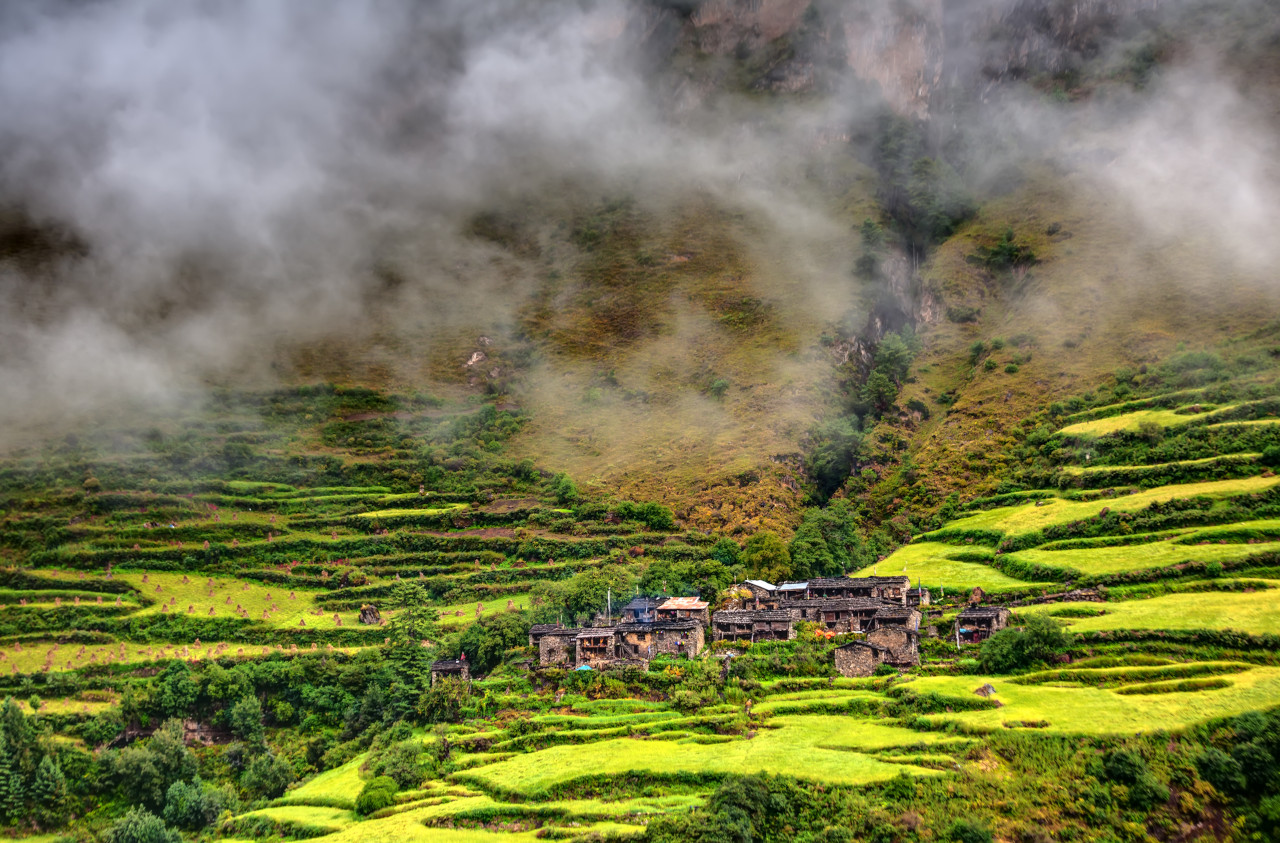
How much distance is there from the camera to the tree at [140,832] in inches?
2434

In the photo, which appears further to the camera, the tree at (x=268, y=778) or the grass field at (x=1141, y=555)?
the tree at (x=268, y=778)

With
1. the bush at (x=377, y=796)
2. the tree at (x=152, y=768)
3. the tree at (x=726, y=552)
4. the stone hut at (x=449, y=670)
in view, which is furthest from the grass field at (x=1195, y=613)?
the tree at (x=152, y=768)

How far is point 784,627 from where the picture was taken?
6838cm

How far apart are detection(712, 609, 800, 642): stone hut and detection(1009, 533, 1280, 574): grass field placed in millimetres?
21719

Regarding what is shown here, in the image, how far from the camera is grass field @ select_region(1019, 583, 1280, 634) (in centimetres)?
5341

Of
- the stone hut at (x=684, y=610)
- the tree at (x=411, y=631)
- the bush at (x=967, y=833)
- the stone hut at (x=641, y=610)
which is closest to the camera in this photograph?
the bush at (x=967, y=833)

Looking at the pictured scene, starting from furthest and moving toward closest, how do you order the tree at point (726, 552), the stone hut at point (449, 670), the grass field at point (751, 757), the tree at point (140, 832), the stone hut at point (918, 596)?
the tree at point (726, 552)
the stone hut at point (918, 596)
the stone hut at point (449, 670)
the tree at point (140, 832)
the grass field at point (751, 757)

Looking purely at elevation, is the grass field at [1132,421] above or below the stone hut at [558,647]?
above

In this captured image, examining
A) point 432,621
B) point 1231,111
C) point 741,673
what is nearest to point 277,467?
point 432,621

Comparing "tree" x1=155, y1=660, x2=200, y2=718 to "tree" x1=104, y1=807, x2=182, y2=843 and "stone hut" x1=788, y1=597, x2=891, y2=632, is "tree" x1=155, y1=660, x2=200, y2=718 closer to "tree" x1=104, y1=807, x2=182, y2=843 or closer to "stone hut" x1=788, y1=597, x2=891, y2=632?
"tree" x1=104, y1=807, x2=182, y2=843

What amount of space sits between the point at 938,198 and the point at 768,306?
4403cm

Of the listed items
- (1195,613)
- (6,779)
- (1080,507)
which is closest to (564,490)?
(1080,507)

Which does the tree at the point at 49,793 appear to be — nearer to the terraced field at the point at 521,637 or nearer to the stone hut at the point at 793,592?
the terraced field at the point at 521,637

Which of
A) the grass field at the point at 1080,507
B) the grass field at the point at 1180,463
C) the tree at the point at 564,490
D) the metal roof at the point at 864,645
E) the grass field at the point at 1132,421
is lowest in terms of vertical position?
the metal roof at the point at 864,645
